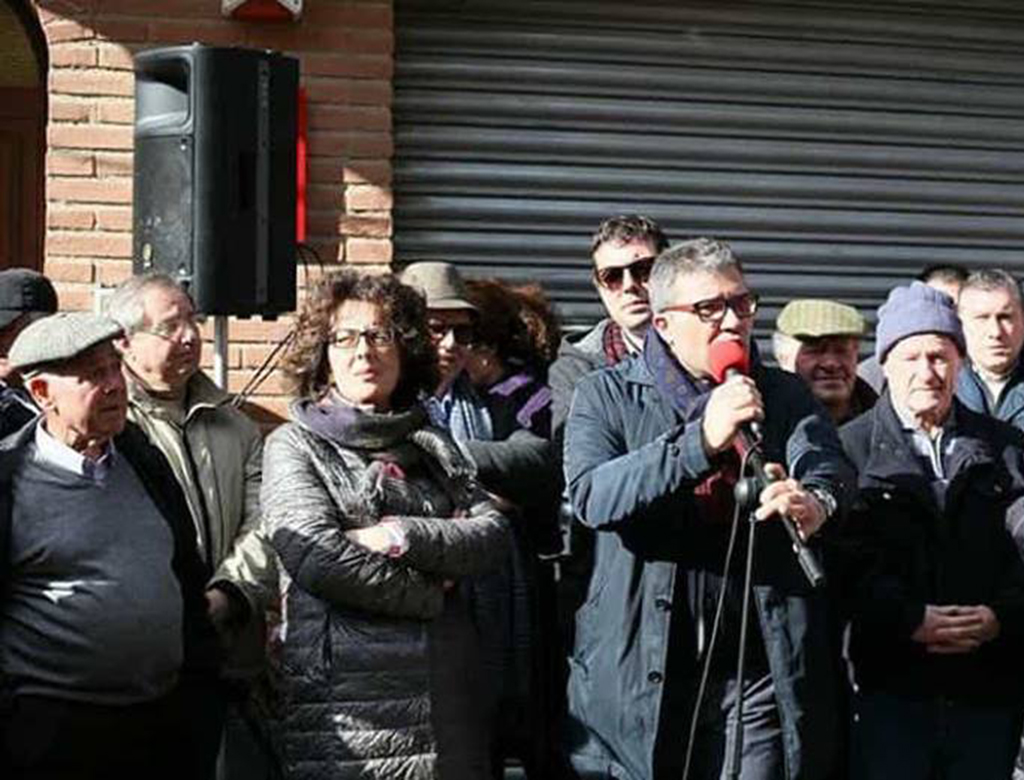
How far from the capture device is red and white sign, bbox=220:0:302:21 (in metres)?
7.23

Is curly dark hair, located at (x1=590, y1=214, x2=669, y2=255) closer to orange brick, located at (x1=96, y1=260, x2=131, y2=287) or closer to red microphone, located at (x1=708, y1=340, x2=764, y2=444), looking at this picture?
red microphone, located at (x1=708, y1=340, x2=764, y2=444)

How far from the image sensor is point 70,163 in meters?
7.16

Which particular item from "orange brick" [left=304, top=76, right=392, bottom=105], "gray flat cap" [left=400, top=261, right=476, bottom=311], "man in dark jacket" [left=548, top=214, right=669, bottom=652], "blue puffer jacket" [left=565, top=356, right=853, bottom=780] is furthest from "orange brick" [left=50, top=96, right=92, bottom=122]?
"blue puffer jacket" [left=565, top=356, right=853, bottom=780]

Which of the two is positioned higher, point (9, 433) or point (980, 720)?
point (9, 433)

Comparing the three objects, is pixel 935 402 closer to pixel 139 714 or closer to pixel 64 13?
pixel 139 714

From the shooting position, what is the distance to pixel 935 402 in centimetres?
518

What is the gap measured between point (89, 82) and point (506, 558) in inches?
113

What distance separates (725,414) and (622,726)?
902 millimetres

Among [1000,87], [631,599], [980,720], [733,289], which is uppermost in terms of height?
[1000,87]

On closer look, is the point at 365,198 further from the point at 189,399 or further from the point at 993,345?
the point at 993,345

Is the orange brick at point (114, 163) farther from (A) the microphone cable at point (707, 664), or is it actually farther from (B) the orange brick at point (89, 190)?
(A) the microphone cable at point (707, 664)

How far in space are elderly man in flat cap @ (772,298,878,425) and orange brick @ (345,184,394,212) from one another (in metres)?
1.89

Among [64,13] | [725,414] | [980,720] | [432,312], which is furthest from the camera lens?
[64,13]

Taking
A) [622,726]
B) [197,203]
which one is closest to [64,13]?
[197,203]
